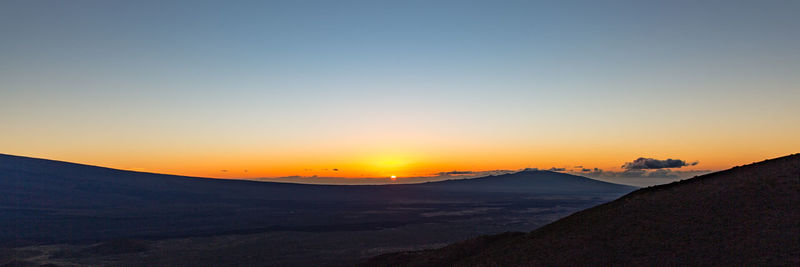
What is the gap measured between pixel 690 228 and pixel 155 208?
415 ft

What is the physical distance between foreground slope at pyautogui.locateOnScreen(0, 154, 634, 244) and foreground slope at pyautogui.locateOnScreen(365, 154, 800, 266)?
48.9 metres

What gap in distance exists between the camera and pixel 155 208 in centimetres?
11738

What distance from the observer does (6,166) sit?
16375 centimetres

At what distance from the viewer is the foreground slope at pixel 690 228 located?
15.6 meters

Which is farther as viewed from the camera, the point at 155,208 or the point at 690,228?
the point at 155,208

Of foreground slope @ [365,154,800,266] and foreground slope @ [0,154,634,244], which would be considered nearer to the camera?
foreground slope @ [365,154,800,266]

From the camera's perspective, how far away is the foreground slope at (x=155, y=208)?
6969cm

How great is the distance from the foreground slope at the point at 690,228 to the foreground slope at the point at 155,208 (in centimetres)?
4894

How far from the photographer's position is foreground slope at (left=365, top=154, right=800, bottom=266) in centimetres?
1564

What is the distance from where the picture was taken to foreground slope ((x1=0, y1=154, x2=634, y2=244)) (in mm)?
69688

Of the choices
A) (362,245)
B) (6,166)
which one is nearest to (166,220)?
(362,245)

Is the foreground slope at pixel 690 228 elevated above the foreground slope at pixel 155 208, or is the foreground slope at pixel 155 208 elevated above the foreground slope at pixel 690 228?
the foreground slope at pixel 690 228

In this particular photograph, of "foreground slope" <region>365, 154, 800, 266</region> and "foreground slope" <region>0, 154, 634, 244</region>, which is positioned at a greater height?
"foreground slope" <region>365, 154, 800, 266</region>

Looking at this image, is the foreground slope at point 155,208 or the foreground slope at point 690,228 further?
the foreground slope at point 155,208
